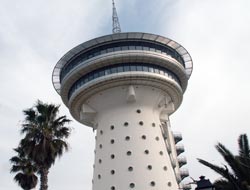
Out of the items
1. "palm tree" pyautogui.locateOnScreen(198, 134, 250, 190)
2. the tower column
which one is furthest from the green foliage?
"palm tree" pyautogui.locateOnScreen(198, 134, 250, 190)

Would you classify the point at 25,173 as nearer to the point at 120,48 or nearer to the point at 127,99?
the point at 127,99

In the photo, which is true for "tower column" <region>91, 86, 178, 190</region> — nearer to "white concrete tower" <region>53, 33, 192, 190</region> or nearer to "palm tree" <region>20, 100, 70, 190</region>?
"white concrete tower" <region>53, 33, 192, 190</region>

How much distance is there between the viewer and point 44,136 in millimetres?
24078

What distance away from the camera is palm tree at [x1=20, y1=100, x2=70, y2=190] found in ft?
75.9

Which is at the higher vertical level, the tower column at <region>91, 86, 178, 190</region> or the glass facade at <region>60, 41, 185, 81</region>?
the glass facade at <region>60, 41, 185, 81</region>

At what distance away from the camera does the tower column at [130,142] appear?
102 feet

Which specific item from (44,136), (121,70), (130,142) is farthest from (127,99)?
(44,136)

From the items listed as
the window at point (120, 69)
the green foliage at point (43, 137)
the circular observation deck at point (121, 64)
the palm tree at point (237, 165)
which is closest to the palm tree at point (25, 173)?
the green foliage at point (43, 137)

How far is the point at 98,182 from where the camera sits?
32156 mm

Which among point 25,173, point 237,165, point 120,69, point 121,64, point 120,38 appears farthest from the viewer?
point 120,38

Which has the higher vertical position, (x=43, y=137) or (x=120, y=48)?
(x=120, y=48)

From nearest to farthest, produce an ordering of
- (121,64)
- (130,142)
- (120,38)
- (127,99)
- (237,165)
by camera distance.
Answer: (237,165) < (130,142) < (127,99) < (121,64) < (120,38)

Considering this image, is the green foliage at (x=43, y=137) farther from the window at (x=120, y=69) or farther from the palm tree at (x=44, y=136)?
the window at (x=120, y=69)

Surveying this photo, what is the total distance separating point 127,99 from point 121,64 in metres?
3.74
